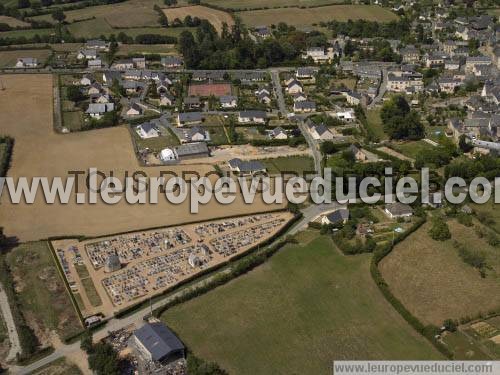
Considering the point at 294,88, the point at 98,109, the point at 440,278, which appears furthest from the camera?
the point at 294,88

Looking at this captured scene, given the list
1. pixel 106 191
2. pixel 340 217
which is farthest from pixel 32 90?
pixel 340 217

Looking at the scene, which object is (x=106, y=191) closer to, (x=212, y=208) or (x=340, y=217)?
(x=212, y=208)

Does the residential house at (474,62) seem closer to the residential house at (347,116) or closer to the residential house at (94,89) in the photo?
the residential house at (347,116)

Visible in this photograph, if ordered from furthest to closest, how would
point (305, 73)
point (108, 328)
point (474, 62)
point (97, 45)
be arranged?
point (97, 45)
point (474, 62)
point (305, 73)
point (108, 328)

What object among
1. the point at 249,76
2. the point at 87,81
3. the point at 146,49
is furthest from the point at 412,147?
the point at 146,49

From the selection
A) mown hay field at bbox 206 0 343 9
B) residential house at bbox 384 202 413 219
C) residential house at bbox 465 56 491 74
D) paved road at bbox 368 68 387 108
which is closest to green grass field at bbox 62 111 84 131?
paved road at bbox 368 68 387 108

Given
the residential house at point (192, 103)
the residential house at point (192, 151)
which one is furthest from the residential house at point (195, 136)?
the residential house at point (192, 103)

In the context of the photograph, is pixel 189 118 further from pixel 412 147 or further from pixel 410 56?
pixel 410 56
